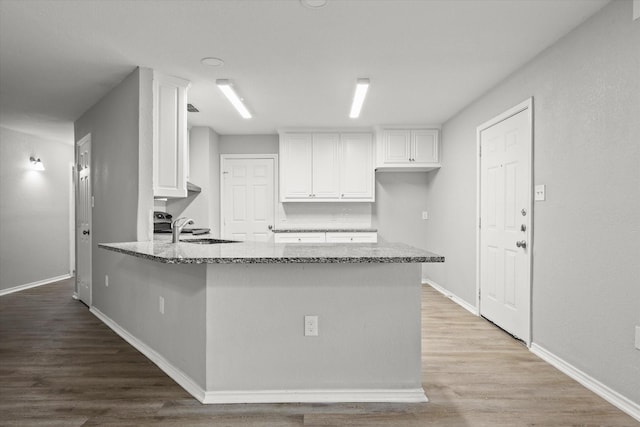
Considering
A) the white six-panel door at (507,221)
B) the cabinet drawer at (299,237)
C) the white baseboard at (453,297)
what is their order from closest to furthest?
the white six-panel door at (507,221)
the white baseboard at (453,297)
the cabinet drawer at (299,237)

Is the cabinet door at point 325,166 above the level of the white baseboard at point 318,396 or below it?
above

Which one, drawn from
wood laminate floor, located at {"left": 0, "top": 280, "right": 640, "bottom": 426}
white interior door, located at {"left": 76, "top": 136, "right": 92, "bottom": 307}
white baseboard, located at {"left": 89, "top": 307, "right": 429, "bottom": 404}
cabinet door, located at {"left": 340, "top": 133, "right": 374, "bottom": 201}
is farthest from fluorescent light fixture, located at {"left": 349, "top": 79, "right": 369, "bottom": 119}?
white interior door, located at {"left": 76, "top": 136, "right": 92, "bottom": 307}

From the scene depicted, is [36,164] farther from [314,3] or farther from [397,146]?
[314,3]

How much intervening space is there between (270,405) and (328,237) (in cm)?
354

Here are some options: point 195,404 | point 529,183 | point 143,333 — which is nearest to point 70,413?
point 195,404

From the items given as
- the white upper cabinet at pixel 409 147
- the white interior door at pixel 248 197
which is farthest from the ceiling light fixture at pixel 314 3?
the white interior door at pixel 248 197

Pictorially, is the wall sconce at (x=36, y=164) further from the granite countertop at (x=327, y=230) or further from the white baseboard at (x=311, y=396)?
the white baseboard at (x=311, y=396)

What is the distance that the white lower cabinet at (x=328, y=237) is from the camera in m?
5.64

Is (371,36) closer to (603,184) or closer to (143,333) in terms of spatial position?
(603,184)

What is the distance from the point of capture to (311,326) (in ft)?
7.57

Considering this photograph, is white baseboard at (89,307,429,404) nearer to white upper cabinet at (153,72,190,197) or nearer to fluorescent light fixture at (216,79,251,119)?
white upper cabinet at (153,72,190,197)

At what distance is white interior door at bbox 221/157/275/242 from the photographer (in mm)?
6051

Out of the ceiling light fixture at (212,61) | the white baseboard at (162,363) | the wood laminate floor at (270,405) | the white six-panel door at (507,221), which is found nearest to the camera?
the wood laminate floor at (270,405)

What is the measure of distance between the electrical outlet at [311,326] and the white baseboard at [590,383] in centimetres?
176
